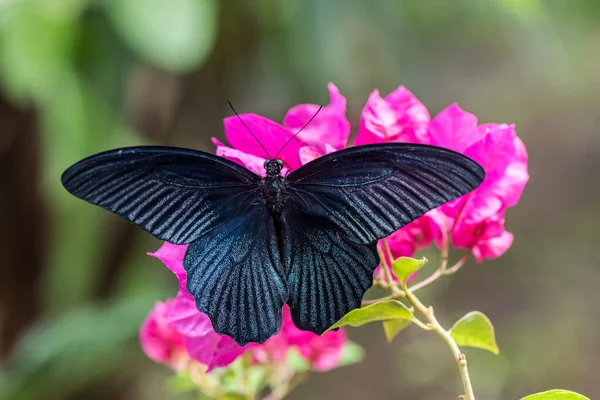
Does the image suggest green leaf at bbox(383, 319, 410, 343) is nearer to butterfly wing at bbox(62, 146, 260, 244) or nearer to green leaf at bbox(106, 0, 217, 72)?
butterfly wing at bbox(62, 146, 260, 244)

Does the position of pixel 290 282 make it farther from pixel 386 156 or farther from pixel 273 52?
pixel 273 52

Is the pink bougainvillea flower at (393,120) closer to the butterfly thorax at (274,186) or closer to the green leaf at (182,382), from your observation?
the butterfly thorax at (274,186)

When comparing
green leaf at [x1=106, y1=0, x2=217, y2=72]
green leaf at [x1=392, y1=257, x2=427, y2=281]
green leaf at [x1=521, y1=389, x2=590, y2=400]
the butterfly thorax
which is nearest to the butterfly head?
the butterfly thorax

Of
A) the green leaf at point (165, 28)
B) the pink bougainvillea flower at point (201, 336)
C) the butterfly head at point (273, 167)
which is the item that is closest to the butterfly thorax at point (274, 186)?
the butterfly head at point (273, 167)

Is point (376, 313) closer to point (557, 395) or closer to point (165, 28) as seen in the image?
point (557, 395)

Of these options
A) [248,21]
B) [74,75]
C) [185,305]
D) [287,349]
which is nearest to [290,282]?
[185,305]
